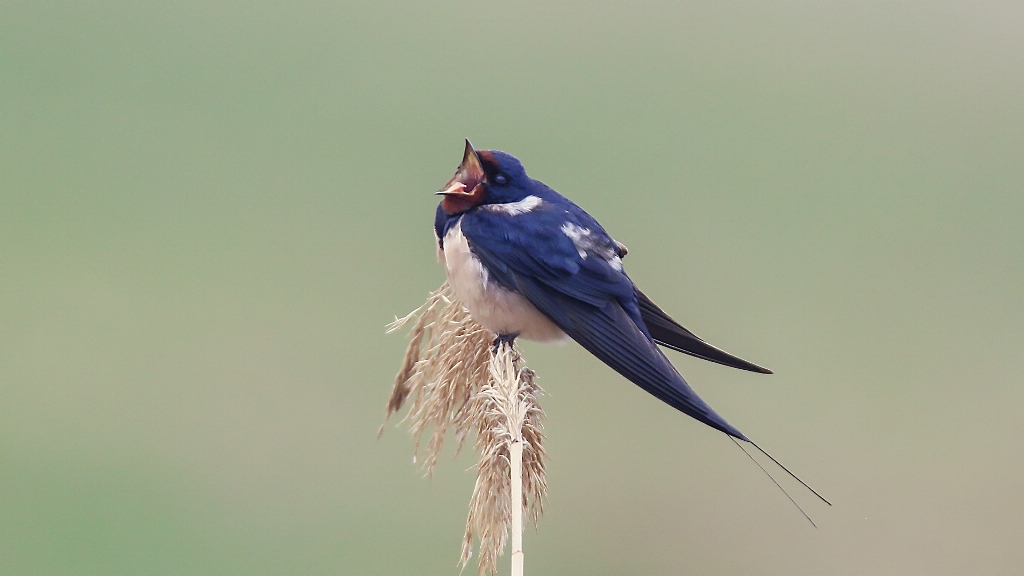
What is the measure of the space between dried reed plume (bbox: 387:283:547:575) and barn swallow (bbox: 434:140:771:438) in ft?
0.22

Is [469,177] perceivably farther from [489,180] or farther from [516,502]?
[516,502]

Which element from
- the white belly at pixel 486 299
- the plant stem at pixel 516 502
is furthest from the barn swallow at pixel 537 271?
the plant stem at pixel 516 502

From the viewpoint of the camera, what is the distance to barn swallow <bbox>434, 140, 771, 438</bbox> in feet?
5.49

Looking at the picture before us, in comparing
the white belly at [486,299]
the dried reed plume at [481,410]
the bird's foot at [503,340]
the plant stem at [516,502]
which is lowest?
the plant stem at [516,502]

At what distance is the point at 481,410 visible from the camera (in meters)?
1.46

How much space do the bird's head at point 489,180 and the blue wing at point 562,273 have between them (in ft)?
0.11

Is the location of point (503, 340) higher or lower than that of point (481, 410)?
higher

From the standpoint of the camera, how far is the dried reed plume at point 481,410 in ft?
4.46

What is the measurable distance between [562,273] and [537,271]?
0.15ft

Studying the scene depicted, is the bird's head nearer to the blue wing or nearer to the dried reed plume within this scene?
the blue wing

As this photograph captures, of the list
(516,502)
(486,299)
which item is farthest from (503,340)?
(516,502)

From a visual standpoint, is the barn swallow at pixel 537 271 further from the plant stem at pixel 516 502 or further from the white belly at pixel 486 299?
the plant stem at pixel 516 502

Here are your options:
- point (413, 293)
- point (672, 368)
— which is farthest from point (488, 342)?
point (413, 293)

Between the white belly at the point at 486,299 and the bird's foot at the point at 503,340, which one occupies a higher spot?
the white belly at the point at 486,299
